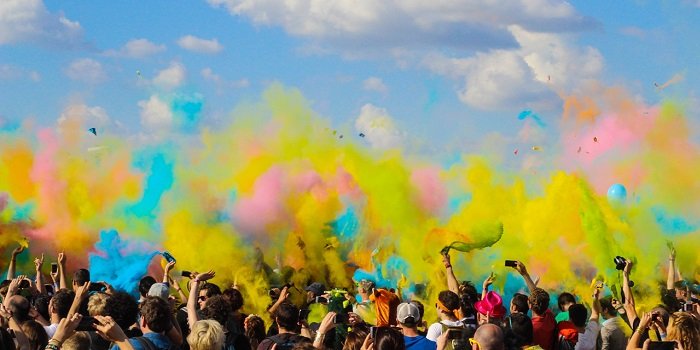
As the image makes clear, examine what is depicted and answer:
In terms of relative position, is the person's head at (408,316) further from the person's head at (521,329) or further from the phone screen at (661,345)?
the phone screen at (661,345)

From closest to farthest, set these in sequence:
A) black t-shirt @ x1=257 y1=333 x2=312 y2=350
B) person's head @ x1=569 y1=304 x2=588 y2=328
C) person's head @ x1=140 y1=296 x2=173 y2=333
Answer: person's head @ x1=140 y1=296 x2=173 y2=333
black t-shirt @ x1=257 y1=333 x2=312 y2=350
person's head @ x1=569 y1=304 x2=588 y2=328

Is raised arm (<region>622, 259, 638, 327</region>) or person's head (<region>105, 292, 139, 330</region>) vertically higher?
person's head (<region>105, 292, 139, 330</region>)

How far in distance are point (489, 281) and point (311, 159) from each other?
1065cm

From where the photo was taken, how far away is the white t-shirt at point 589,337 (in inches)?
316

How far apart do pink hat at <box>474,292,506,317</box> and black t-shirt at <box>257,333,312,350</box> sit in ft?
7.60

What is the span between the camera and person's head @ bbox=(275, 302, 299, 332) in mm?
6605

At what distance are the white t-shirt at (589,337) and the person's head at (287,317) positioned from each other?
9.65 feet

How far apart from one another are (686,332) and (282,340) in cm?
299

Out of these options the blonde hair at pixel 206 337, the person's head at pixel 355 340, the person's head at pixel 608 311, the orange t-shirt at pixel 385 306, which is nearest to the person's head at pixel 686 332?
the person's head at pixel 355 340

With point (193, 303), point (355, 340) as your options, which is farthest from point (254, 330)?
point (355, 340)

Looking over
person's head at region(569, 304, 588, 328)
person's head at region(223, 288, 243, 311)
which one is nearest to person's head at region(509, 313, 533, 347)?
person's head at region(569, 304, 588, 328)

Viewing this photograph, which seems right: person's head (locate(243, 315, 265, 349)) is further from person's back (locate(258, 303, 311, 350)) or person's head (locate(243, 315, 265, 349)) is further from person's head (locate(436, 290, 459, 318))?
person's head (locate(436, 290, 459, 318))

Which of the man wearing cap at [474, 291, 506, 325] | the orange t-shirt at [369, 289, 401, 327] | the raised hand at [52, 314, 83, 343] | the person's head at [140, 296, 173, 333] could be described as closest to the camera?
the raised hand at [52, 314, 83, 343]

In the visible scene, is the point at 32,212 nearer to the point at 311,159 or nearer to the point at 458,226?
the point at 311,159
